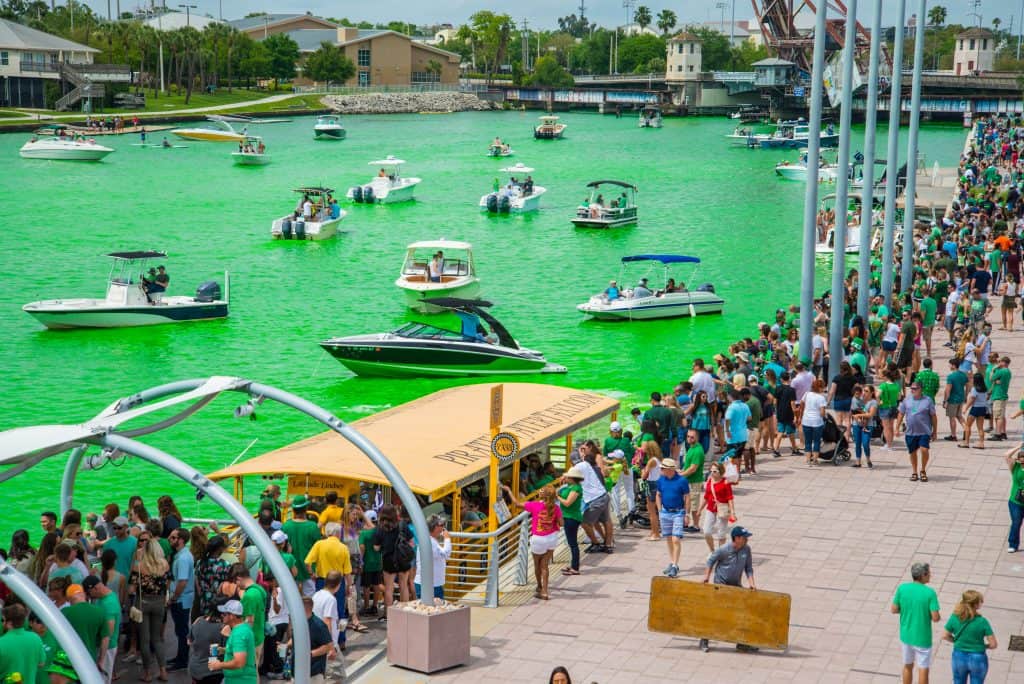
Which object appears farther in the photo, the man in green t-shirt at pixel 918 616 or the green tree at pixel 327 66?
the green tree at pixel 327 66

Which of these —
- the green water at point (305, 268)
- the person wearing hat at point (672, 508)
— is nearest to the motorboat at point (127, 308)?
the green water at point (305, 268)

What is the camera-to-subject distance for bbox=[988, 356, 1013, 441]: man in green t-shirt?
69.2 feet

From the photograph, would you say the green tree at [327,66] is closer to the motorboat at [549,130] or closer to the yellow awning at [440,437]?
the motorboat at [549,130]

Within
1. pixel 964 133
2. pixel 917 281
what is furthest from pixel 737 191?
pixel 964 133

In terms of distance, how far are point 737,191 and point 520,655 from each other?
2930 inches

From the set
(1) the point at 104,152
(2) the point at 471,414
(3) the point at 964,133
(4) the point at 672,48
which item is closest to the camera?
(2) the point at 471,414

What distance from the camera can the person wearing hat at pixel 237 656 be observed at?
11172 mm

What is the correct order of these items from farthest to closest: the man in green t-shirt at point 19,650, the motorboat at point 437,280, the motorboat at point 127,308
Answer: the motorboat at point 437,280
the motorboat at point 127,308
the man in green t-shirt at point 19,650

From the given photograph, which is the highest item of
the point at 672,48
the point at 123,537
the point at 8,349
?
the point at 672,48

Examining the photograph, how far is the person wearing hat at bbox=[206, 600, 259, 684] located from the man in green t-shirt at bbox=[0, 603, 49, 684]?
1520 millimetres

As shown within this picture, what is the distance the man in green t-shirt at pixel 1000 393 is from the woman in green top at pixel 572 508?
8540mm

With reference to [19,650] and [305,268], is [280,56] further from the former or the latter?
[19,650]

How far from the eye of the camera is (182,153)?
10988 centimetres

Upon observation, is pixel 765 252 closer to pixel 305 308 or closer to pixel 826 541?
pixel 305 308
